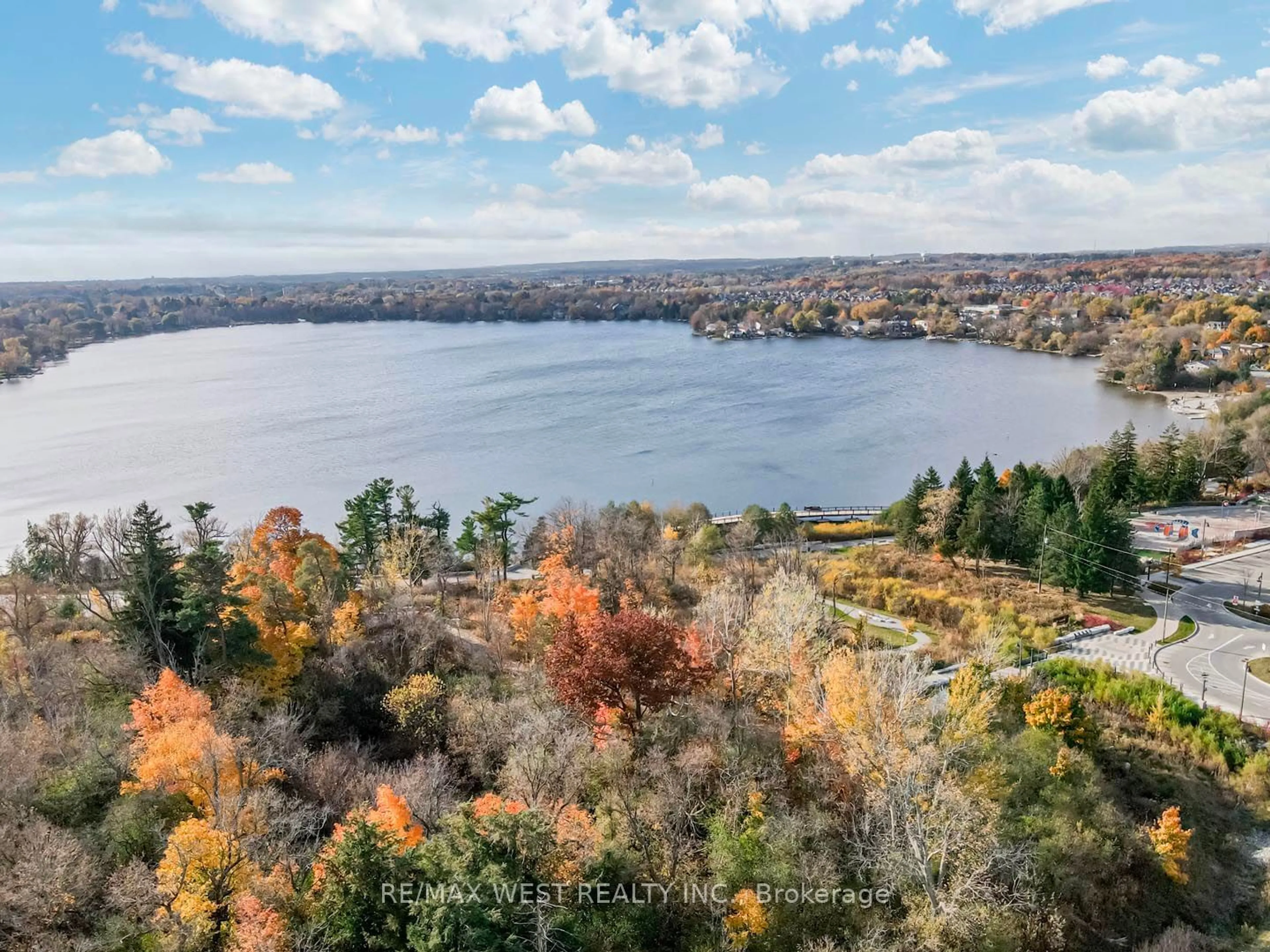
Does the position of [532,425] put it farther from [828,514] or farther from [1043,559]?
[1043,559]

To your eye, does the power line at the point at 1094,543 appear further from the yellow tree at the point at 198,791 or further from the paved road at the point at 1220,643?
the yellow tree at the point at 198,791

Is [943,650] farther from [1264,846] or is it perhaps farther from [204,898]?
[204,898]

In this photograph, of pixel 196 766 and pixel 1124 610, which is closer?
pixel 196 766

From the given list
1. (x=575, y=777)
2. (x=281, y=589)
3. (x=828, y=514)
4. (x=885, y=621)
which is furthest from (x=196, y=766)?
(x=828, y=514)

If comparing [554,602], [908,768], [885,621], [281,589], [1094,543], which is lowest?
[885,621]

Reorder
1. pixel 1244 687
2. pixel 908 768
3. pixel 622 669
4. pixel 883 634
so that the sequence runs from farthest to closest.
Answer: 1. pixel 883 634
2. pixel 1244 687
3. pixel 622 669
4. pixel 908 768

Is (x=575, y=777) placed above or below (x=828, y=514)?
above

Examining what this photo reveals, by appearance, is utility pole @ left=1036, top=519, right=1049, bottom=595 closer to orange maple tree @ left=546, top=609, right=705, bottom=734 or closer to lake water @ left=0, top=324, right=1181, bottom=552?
lake water @ left=0, top=324, right=1181, bottom=552

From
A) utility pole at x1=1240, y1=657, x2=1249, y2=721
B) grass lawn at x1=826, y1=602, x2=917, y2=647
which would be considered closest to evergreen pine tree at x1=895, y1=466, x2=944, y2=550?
grass lawn at x1=826, y1=602, x2=917, y2=647
